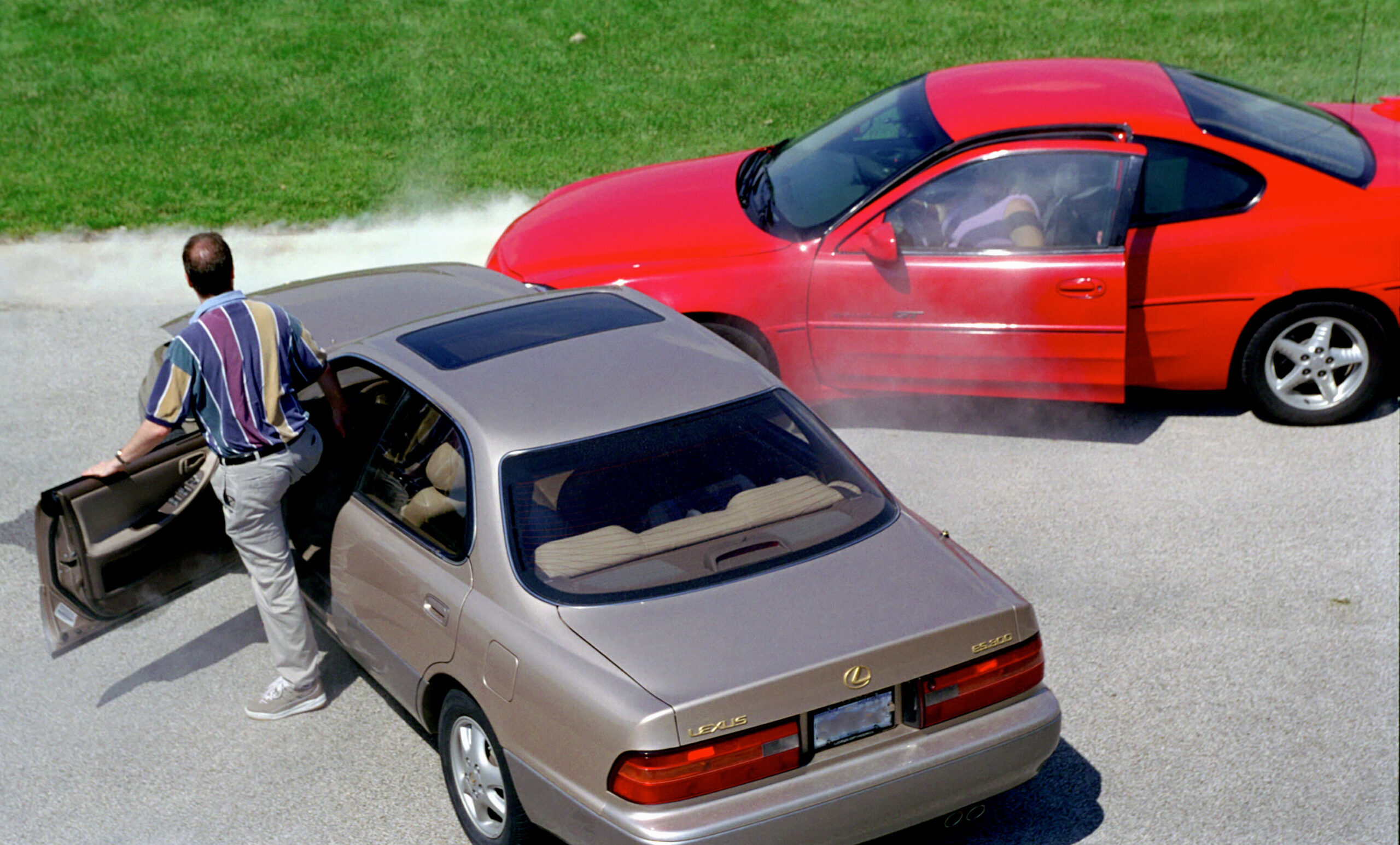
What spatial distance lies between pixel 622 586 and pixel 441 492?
0.84 meters

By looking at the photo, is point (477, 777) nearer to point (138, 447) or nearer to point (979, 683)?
point (979, 683)

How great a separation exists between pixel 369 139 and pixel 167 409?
24.4ft

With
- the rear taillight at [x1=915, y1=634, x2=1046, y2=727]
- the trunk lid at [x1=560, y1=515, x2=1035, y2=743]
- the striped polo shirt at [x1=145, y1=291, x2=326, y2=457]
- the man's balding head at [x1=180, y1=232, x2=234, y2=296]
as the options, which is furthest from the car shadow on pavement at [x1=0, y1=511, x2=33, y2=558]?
the rear taillight at [x1=915, y1=634, x2=1046, y2=727]

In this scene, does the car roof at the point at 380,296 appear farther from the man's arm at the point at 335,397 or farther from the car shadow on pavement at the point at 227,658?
the car shadow on pavement at the point at 227,658

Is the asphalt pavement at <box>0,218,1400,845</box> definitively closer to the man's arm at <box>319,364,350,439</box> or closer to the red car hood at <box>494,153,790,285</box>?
the man's arm at <box>319,364,350,439</box>

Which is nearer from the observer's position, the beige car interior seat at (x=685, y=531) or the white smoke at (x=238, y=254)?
the beige car interior seat at (x=685, y=531)

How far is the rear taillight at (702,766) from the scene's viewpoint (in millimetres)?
3348

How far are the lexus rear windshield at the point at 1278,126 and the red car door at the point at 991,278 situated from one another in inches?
30.1

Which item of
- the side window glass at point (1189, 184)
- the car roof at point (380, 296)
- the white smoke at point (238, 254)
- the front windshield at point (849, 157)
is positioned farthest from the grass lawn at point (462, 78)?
the side window glass at point (1189, 184)

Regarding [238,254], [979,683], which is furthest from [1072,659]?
[238,254]

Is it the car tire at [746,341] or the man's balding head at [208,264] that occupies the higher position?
the man's balding head at [208,264]

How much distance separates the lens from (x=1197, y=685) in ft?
16.3

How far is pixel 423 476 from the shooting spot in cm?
441

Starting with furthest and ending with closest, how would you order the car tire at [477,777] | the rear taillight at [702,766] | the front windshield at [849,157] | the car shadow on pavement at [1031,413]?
the car shadow on pavement at [1031,413]
the front windshield at [849,157]
the car tire at [477,777]
the rear taillight at [702,766]
